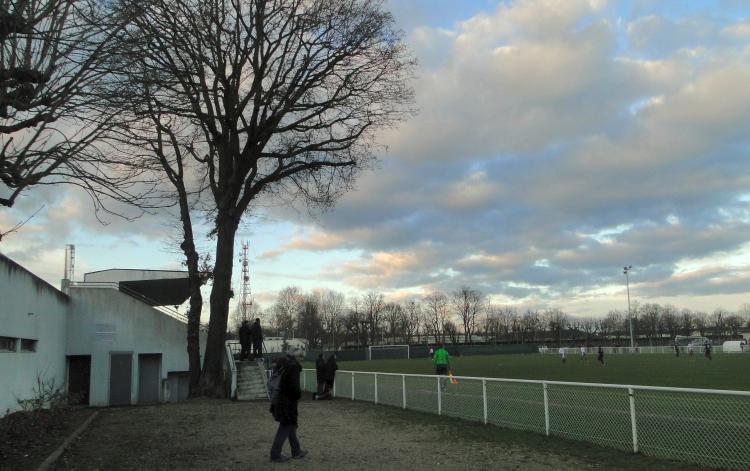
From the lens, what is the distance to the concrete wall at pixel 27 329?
15.4 meters

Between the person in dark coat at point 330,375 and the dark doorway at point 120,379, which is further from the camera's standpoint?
the dark doorway at point 120,379

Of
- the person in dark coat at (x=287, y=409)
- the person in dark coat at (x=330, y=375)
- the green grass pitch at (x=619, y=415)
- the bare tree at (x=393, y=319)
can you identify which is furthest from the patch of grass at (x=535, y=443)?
the bare tree at (x=393, y=319)

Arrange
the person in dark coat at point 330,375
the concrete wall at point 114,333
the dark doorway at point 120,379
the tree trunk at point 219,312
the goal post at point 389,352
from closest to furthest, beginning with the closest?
1. the person in dark coat at point 330,375
2. the tree trunk at point 219,312
3. the concrete wall at point 114,333
4. the dark doorway at point 120,379
5. the goal post at point 389,352

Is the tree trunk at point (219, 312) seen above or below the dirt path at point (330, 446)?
above

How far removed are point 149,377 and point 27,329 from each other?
10.3 meters

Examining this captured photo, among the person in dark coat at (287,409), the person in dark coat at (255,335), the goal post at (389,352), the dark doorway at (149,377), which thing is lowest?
the goal post at (389,352)

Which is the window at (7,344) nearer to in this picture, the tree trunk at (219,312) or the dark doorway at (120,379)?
the tree trunk at (219,312)

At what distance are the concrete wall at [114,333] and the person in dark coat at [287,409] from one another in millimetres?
19483

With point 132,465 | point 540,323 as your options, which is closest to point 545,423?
point 132,465

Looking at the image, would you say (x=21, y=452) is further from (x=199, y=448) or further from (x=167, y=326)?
(x=167, y=326)

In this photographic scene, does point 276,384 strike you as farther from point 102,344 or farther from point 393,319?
point 393,319

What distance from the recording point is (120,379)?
2588cm

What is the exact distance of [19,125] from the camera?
7008 mm

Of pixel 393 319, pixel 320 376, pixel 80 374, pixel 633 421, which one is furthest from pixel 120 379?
pixel 393 319
